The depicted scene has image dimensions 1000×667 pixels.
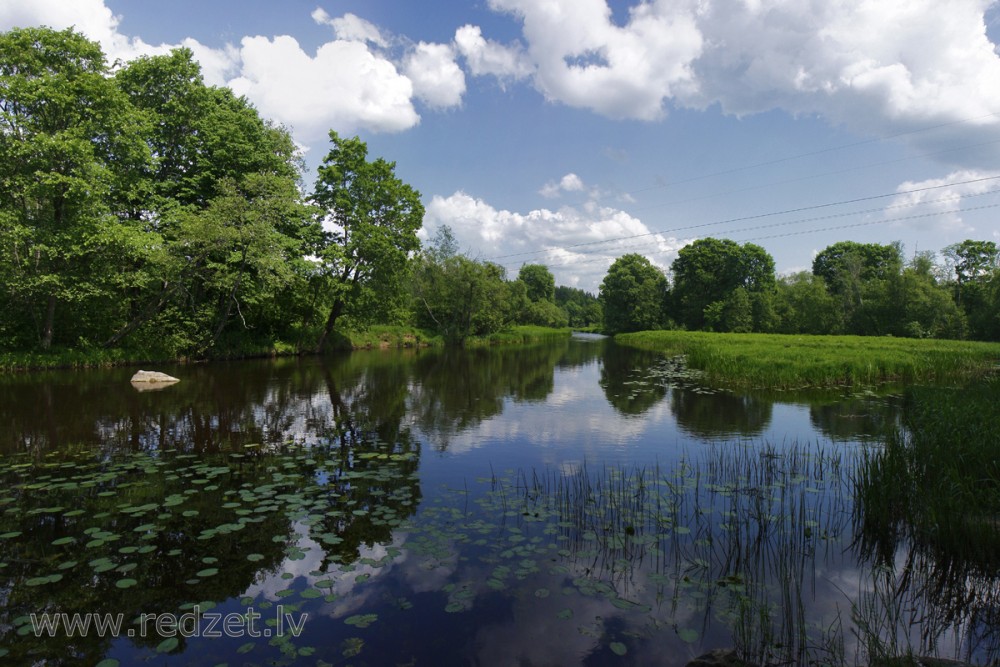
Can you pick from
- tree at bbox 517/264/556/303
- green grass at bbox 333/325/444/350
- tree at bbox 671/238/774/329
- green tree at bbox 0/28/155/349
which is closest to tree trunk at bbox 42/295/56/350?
green tree at bbox 0/28/155/349

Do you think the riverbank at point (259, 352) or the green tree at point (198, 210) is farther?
the green tree at point (198, 210)

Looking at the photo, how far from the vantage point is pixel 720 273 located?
75.3 meters

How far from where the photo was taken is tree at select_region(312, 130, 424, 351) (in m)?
36.9

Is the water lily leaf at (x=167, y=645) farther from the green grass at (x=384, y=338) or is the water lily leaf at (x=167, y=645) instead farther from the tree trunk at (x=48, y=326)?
the green grass at (x=384, y=338)

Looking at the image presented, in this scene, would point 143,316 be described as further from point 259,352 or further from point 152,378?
point 152,378

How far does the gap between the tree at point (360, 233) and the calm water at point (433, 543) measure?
24.1 metres

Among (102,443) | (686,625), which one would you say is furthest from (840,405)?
(102,443)

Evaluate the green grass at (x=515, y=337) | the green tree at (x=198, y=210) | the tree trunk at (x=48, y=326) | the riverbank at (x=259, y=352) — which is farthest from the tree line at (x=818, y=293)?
the tree trunk at (x=48, y=326)

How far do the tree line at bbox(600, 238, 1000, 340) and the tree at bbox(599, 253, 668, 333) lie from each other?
0.18 metres

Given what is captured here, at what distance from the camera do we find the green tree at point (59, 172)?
21969mm

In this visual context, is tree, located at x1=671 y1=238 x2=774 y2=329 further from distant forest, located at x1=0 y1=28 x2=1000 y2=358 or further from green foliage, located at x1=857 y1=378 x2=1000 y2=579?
green foliage, located at x1=857 y1=378 x2=1000 y2=579

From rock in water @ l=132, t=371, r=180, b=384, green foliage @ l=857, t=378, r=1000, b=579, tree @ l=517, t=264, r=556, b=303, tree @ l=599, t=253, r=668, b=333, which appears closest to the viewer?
green foliage @ l=857, t=378, r=1000, b=579

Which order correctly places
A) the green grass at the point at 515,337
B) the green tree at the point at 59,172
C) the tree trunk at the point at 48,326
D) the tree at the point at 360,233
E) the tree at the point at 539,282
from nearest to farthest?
the green tree at the point at 59,172, the tree trunk at the point at 48,326, the tree at the point at 360,233, the green grass at the point at 515,337, the tree at the point at 539,282

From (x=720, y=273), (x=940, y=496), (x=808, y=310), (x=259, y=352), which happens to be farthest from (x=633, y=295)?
(x=940, y=496)
